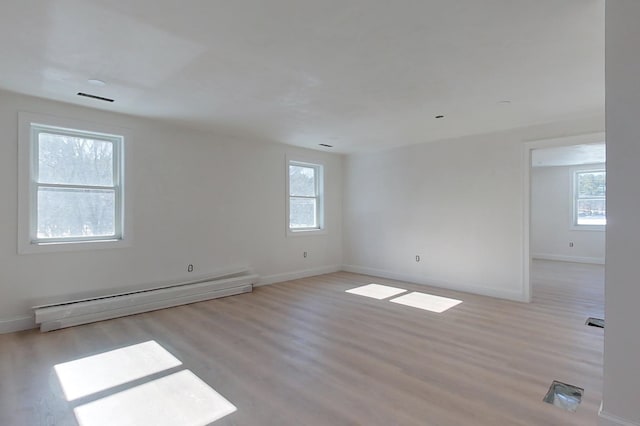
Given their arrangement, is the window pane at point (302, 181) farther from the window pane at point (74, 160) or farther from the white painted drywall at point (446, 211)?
the window pane at point (74, 160)

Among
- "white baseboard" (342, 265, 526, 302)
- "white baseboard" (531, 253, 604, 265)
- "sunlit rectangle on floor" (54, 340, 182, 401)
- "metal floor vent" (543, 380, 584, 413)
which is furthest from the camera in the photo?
"white baseboard" (531, 253, 604, 265)

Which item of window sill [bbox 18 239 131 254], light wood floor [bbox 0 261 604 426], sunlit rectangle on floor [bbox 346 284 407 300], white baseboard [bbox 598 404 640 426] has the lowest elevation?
light wood floor [bbox 0 261 604 426]

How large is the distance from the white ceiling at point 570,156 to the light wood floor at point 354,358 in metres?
2.90

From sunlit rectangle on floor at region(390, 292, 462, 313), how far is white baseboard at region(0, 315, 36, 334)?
14.0ft

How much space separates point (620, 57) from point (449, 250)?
159 inches

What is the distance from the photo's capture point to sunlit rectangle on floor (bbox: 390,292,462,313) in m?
4.38

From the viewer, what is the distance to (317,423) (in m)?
1.99

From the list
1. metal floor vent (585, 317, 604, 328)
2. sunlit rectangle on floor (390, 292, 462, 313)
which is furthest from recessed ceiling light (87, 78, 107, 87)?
metal floor vent (585, 317, 604, 328)

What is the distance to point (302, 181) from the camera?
6.59 meters

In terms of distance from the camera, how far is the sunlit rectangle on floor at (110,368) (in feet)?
7.97

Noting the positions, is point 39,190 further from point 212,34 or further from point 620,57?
point 620,57

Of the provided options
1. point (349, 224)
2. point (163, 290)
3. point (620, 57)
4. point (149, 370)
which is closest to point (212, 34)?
point (620, 57)

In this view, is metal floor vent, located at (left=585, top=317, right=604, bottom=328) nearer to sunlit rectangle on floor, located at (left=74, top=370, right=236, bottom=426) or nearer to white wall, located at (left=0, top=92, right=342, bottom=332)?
sunlit rectangle on floor, located at (left=74, top=370, right=236, bottom=426)

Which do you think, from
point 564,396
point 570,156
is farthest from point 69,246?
point 570,156
